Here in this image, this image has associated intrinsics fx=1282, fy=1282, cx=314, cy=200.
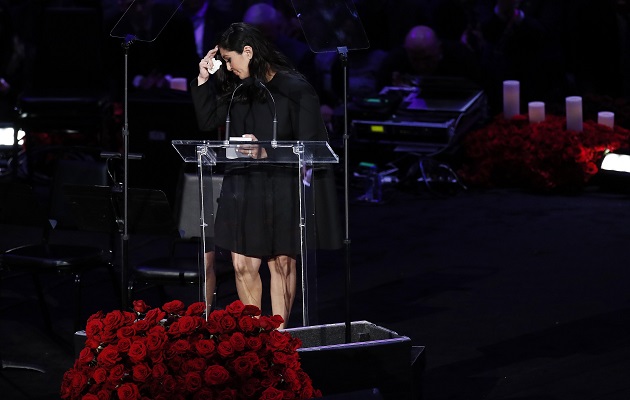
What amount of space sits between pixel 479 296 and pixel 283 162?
222 centimetres

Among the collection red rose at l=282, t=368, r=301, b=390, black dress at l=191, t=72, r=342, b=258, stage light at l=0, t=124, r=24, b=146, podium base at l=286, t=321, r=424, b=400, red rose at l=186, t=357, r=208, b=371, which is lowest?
podium base at l=286, t=321, r=424, b=400

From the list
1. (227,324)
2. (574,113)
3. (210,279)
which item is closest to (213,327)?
(227,324)

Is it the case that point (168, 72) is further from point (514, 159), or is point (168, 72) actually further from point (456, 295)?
point (456, 295)

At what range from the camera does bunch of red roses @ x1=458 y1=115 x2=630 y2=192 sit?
931 cm

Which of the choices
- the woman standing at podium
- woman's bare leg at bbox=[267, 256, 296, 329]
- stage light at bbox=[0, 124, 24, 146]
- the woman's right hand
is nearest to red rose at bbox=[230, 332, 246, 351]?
the woman standing at podium

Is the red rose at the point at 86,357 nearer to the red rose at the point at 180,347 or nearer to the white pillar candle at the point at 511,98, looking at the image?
the red rose at the point at 180,347

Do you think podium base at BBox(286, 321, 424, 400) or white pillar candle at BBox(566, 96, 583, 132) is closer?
podium base at BBox(286, 321, 424, 400)

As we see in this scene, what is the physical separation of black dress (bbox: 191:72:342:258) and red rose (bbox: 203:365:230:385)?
4.62 feet

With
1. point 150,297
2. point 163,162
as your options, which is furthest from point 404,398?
point 163,162

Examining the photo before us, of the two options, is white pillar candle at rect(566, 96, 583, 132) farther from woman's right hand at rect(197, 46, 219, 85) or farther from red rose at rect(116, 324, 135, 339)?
red rose at rect(116, 324, 135, 339)

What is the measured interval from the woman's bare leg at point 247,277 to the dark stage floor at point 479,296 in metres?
0.25

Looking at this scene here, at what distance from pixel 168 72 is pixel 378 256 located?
11.7ft

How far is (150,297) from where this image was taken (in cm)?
700

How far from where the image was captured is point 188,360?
3650 mm
